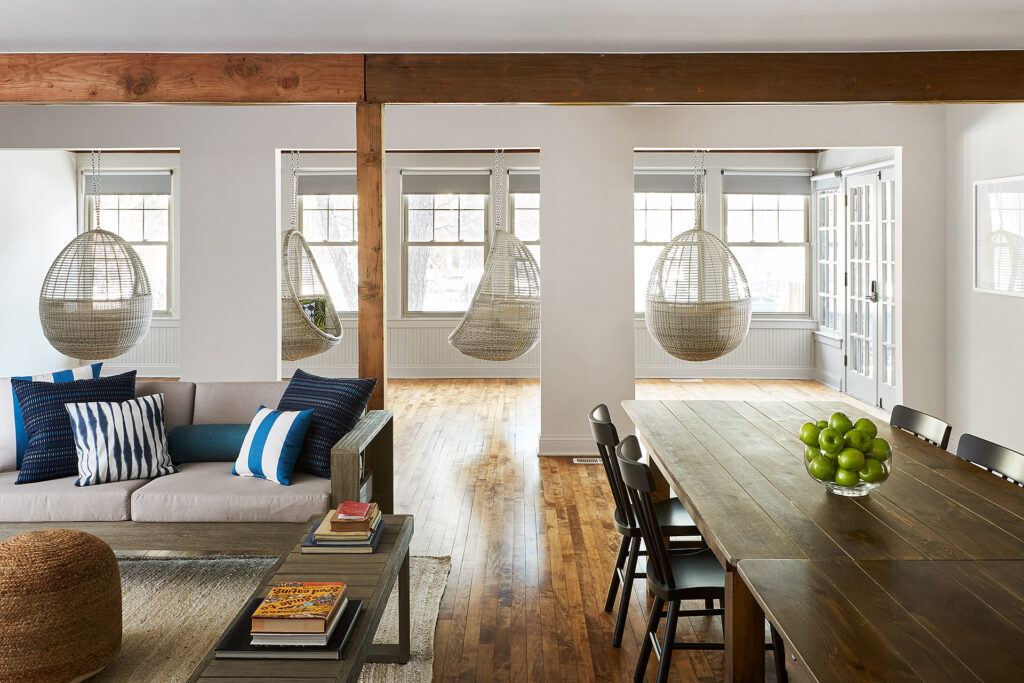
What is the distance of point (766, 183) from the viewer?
10.5m

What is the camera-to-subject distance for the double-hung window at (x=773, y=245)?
34.9 feet

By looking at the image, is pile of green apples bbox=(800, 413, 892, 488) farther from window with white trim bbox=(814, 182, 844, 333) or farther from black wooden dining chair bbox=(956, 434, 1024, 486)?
window with white trim bbox=(814, 182, 844, 333)

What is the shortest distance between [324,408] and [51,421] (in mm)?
1178

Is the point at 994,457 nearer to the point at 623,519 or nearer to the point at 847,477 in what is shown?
the point at 847,477

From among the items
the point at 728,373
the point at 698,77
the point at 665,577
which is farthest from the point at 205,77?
the point at 728,373

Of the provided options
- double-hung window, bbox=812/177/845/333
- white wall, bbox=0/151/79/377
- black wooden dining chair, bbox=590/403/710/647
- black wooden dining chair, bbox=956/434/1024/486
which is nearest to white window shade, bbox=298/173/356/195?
white wall, bbox=0/151/79/377

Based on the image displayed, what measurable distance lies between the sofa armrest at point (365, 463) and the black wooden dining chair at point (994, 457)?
7.27 ft

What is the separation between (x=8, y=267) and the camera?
9.04 m

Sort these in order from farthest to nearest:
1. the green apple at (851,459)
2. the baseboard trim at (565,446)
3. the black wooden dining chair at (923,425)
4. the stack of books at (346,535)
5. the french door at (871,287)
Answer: the french door at (871,287) < the baseboard trim at (565,446) < the black wooden dining chair at (923,425) < the stack of books at (346,535) < the green apple at (851,459)

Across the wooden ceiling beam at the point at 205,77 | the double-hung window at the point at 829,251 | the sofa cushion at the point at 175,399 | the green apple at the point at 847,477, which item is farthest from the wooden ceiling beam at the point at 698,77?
the double-hung window at the point at 829,251

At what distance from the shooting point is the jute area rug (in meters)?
→ 2.91

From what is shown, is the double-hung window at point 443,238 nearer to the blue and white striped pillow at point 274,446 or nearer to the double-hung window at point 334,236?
the double-hung window at point 334,236

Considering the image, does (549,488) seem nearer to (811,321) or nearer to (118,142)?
(118,142)

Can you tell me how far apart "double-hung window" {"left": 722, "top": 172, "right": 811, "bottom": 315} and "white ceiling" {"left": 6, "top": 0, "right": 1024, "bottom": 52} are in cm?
653
